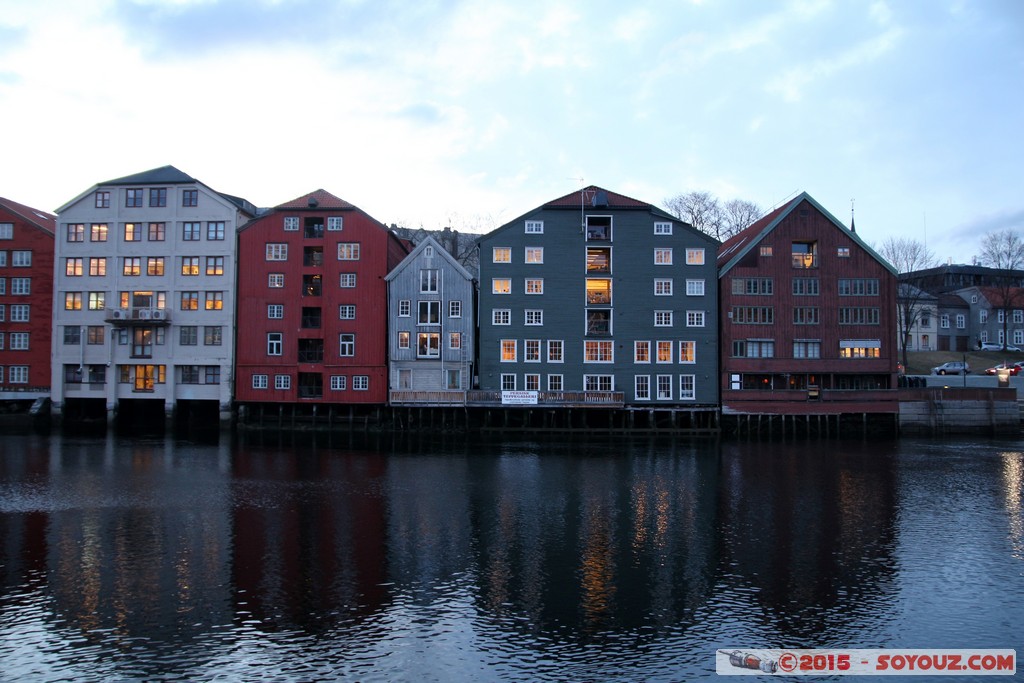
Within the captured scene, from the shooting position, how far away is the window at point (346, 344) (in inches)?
2327

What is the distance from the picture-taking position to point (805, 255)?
59469mm

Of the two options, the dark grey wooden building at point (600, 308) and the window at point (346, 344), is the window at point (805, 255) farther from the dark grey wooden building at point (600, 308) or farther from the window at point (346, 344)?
the window at point (346, 344)

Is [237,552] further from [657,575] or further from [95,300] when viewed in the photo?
[95,300]

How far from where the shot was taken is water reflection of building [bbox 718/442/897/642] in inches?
751

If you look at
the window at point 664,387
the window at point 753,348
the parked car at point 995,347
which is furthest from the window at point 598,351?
the parked car at point 995,347

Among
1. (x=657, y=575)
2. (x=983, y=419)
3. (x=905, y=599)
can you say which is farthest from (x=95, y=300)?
(x=983, y=419)

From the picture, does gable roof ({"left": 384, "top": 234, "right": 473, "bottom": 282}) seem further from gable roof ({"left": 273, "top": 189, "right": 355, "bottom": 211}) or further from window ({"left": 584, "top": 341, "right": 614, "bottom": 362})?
window ({"left": 584, "top": 341, "right": 614, "bottom": 362})

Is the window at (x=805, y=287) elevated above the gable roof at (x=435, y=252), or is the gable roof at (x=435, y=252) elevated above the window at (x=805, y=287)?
the gable roof at (x=435, y=252)

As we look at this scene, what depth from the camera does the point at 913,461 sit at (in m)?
44.3

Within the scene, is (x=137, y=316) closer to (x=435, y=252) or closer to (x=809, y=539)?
(x=435, y=252)

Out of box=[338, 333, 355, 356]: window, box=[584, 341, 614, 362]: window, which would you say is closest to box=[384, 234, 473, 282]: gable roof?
box=[338, 333, 355, 356]: window

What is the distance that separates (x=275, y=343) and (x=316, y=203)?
12242 mm

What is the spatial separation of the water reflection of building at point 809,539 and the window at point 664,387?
46.6 ft

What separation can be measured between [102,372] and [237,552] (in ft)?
154
